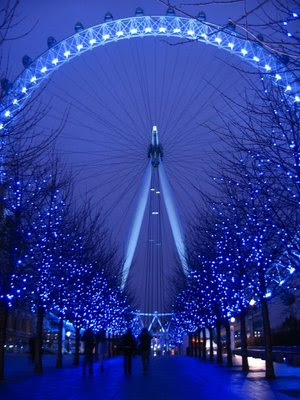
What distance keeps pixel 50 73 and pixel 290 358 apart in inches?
713

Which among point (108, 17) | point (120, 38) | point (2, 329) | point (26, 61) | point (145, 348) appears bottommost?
point (145, 348)

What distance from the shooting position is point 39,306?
2464cm

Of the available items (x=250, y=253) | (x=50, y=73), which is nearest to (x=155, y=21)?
(x=50, y=73)

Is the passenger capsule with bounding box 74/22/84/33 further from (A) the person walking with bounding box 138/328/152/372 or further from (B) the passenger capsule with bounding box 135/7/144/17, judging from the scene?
(A) the person walking with bounding box 138/328/152/372

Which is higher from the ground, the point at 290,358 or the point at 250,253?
the point at 250,253

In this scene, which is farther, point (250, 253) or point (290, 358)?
point (290, 358)

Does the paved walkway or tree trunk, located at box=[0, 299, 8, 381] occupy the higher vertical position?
tree trunk, located at box=[0, 299, 8, 381]

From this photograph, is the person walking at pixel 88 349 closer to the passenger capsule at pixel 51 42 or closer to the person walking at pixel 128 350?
the person walking at pixel 128 350

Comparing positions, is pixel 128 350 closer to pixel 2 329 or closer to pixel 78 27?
pixel 2 329

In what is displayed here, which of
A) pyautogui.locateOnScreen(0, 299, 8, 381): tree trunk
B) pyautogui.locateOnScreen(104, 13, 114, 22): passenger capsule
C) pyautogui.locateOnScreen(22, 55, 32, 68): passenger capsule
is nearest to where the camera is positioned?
pyautogui.locateOnScreen(0, 299, 8, 381): tree trunk

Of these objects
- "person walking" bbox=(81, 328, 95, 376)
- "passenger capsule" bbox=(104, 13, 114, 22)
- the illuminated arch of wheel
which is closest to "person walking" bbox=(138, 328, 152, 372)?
"person walking" bbox=(81, 328, 95, 376)

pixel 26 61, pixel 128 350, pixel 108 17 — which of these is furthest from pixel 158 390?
pixel 108 17

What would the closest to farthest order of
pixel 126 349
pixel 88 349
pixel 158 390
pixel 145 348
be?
pixel 158 390
pixel 126 349
pixel 88 349
pixel 145 348

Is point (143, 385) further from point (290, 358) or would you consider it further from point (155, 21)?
point (155, 21)
